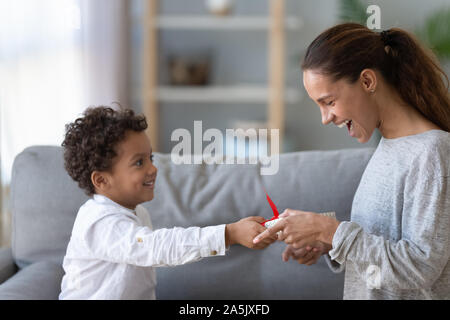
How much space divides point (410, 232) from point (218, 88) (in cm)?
208

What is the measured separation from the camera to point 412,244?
0.72 m

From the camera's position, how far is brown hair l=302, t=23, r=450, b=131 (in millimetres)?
714

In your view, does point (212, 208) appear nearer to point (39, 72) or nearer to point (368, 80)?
→ point (368, 80)

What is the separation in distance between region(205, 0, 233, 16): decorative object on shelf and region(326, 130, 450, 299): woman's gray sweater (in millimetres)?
2004

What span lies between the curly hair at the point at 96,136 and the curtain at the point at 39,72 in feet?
2.68

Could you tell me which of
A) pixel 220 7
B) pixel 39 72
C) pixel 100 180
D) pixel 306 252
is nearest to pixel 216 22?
pixel 220 7

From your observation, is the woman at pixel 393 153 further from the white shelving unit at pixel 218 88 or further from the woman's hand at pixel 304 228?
the white shelving unit at pixel 218 88

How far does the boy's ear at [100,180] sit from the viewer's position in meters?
0.70

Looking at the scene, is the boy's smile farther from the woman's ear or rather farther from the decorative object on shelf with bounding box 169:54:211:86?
the decorative object on shelf with bounding box 169:54:211:86

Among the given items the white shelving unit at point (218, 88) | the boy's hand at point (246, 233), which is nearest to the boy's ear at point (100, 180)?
the boy's hand at point (246, 233)

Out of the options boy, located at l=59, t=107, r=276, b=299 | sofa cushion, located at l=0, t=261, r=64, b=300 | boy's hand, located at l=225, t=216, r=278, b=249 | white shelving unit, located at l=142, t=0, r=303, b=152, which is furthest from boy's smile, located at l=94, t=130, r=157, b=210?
white shelving unit, located at l=142, t=0, r=303, b=152

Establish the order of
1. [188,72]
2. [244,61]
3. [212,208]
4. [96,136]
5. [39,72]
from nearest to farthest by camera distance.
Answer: [96,136] < [212,208] < [39,72] < [188,72] < [244,61]

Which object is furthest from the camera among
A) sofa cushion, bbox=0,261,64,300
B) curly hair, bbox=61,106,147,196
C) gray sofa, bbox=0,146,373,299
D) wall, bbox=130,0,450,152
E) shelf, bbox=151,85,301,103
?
wall, bbox=130,0,450,152

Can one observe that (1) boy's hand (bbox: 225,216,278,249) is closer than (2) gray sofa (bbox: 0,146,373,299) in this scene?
Yes
